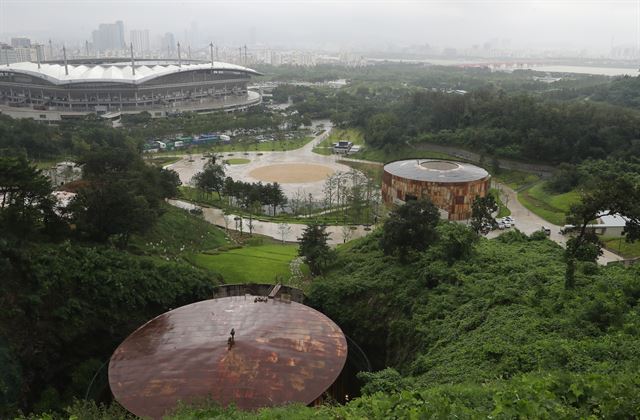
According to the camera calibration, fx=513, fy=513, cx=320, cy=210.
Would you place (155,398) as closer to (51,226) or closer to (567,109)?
(51,226)

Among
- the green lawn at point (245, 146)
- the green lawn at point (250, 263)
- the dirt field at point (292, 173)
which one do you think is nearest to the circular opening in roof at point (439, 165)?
the dirt field at point (292, 173)

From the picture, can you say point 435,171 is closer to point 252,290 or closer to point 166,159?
point 252,290

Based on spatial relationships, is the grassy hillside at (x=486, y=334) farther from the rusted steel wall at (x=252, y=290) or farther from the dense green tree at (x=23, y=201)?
the dense green tree at (x=23, y=201)

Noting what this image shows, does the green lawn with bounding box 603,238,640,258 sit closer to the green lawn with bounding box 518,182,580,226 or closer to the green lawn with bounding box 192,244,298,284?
the green lawn with bounding box 518,182,580,226

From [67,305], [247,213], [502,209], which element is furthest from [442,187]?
[67,305]

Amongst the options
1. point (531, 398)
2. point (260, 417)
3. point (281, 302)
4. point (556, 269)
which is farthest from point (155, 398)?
point (556, 269)
